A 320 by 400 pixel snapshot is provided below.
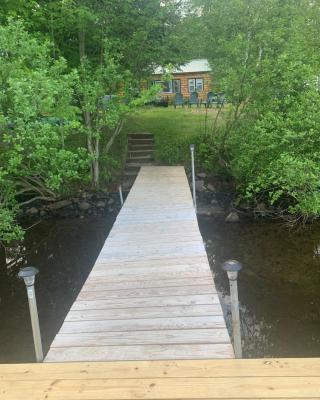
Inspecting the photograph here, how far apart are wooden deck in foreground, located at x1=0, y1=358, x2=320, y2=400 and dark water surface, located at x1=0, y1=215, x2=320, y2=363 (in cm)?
255

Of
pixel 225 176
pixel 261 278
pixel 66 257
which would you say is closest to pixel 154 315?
pixel 261 278

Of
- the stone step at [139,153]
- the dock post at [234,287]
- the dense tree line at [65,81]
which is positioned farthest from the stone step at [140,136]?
the dock post at [234,287]

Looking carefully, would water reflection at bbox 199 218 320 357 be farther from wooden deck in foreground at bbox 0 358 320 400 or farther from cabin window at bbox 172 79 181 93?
cabin window at bbox 172 79 181 93

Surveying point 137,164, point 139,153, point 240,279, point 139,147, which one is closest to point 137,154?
point 139,153

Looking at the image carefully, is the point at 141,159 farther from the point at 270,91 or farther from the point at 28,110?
the point at 28,110

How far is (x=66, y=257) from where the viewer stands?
8.89 meters

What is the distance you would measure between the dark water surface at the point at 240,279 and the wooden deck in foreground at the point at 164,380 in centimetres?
255

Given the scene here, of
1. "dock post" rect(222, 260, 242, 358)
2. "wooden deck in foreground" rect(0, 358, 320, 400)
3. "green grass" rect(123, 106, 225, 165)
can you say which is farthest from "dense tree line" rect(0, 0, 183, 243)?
"dock post" rect(222, 260, 242, 358)

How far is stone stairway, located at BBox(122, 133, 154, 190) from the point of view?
13230 mm

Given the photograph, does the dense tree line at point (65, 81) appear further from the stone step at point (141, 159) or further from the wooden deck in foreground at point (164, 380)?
the wooden deck in foreground at point (164, 380)

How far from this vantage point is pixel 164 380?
2805 millimetres

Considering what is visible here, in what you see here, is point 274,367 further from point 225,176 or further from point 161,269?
point 225,176

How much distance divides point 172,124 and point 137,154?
3116 millimetres

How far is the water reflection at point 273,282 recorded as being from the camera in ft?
18.1
